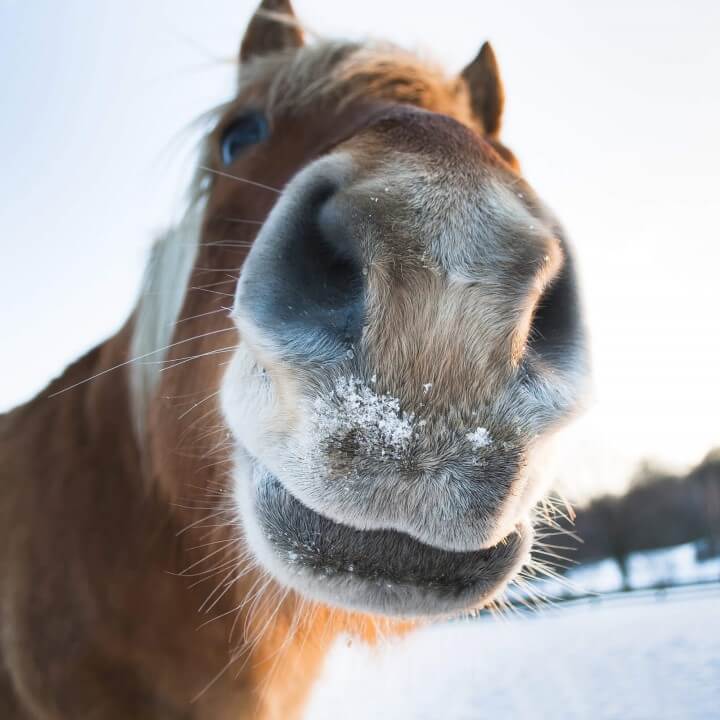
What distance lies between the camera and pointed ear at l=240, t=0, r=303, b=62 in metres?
2.03

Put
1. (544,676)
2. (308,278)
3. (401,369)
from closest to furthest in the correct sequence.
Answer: (401,369) < (308,278) < (544,676)

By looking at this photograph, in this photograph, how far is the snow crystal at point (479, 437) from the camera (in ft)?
2.44

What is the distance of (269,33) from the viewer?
6.74 ft

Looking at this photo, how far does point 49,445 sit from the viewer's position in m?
2.04

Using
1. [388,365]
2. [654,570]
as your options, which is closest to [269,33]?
[388,365]

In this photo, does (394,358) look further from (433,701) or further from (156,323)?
(433,701)

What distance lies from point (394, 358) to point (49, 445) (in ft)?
5.85

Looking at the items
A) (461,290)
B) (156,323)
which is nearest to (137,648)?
(156,323)

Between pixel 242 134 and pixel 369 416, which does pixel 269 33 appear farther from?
pixel 369 416

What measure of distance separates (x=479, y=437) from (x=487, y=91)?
6.14 feet

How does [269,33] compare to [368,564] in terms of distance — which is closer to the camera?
[368,564]

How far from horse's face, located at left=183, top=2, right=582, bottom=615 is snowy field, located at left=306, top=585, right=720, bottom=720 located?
782 millimetres

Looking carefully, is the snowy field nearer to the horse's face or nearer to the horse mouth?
the horse mouth

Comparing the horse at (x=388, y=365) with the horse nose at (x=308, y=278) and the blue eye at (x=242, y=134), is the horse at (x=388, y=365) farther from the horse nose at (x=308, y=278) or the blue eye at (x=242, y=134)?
the blue eye at (x=242, y=134)
